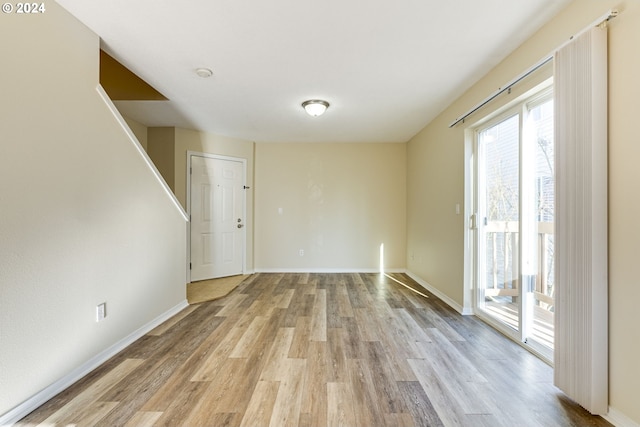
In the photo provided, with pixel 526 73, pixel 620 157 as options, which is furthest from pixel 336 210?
pixel 620 157

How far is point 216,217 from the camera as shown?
4547 mm

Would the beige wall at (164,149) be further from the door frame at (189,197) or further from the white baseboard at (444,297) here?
the white baseboard at (444,297)

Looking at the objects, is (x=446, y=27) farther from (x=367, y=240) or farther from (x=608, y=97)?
(x=367, y=240)

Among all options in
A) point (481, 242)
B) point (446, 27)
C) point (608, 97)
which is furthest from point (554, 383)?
point (446, 27)

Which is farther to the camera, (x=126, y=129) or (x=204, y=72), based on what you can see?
(x=204, y=72)

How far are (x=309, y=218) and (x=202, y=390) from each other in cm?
358

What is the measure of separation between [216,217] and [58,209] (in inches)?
115

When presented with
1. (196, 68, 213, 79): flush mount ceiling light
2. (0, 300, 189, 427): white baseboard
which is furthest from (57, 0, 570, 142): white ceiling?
(0, 300, 189, 427): white baseboard

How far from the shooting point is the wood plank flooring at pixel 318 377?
1.43 m

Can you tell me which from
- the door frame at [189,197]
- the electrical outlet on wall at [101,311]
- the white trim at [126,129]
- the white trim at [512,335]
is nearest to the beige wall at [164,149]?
the door frame at [189,197]

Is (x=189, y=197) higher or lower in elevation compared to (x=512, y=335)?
higher

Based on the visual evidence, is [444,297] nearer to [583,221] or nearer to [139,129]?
[583,221]

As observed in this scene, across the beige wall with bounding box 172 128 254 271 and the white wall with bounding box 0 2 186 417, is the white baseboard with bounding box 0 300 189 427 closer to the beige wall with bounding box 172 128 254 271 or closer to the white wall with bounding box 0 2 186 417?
the white wall with bounding box 0 2 186 417

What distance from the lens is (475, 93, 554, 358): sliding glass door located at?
2072mm
